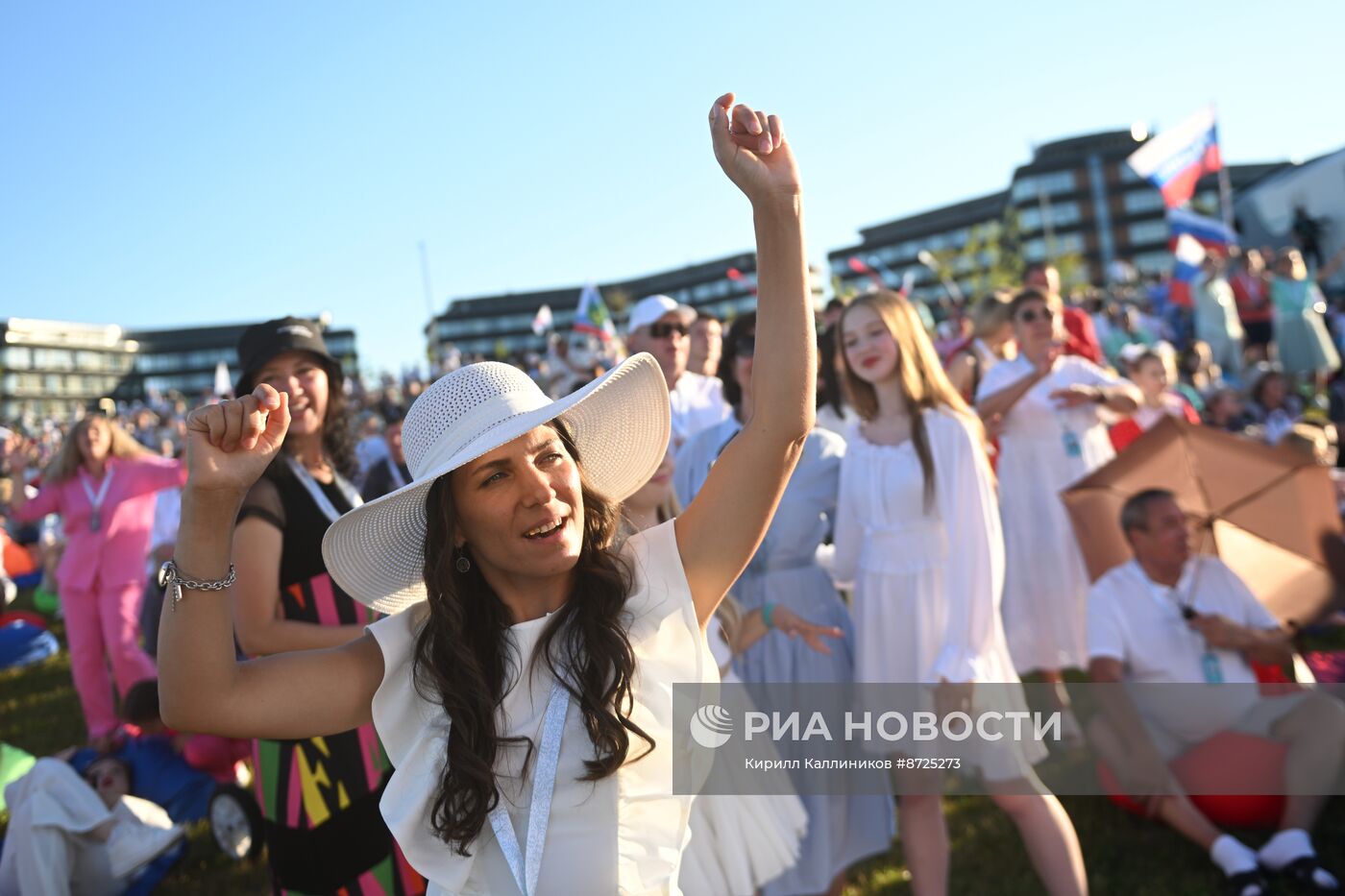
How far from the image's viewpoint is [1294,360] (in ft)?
45.1

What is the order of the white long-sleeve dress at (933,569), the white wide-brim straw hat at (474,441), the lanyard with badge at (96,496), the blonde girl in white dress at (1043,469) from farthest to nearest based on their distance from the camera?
1. the lanyard with badge at (96,496)
2. the blonde girl in white dress at (1043,469)
3. the white long-sleeve dress at (933,569)
4. the white wide-brim straw hat at (474,441)

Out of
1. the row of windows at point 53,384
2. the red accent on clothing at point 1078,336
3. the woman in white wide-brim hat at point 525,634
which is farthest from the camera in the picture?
the row of windows at point 53,384

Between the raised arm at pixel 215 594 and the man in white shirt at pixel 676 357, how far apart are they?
390cm

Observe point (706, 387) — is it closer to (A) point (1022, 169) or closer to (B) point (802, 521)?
(B) point (802, 521)

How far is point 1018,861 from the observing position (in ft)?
14.2

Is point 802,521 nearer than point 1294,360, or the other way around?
point 802,521

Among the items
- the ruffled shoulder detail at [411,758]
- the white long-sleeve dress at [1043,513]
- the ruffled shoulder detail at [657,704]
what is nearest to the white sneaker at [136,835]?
the ruffled shoulder detail at [411,758]

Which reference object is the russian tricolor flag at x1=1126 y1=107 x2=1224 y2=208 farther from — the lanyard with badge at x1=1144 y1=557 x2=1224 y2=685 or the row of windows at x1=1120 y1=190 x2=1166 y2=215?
the row of windows at x1=1120 y1=190 x2=1166 y2=215

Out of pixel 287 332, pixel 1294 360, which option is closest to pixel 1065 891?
pixel 287 332

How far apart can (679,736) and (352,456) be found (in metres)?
2.04

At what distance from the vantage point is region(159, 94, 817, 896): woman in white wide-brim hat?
1836 mm

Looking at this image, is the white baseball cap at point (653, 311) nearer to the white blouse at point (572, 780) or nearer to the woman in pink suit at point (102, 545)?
the woman in pink suit at point (102, 545)

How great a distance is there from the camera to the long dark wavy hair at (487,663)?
1.89 m

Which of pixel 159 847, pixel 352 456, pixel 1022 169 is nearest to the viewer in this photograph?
pixel 352 456
